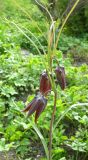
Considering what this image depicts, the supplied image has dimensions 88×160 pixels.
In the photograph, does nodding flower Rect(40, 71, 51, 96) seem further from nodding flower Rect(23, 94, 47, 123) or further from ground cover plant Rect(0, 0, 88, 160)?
ground cover plant Rect(0, 0, 88, 160)

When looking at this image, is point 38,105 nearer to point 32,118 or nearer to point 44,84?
point 44,84

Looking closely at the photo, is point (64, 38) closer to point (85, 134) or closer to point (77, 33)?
point (77, 33)

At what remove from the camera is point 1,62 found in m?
4.62

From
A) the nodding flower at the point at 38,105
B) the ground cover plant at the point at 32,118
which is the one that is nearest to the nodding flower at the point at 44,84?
the nodding flower at the point at 38,105

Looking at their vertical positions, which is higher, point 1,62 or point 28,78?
point 1,62

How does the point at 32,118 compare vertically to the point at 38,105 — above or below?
above

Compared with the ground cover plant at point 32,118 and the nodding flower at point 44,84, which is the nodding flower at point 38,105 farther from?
the ground cover plant at point 32,118

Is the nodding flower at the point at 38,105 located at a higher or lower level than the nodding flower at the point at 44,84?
lower

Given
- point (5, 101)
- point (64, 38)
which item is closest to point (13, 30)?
point (64, 38)

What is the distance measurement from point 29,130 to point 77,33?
19.2 ft

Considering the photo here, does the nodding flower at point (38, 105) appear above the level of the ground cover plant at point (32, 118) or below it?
below

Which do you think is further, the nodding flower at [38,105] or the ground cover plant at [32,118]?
the ground cover plant at [32,118]

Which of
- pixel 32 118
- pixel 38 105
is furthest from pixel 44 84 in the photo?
pixel 32 118

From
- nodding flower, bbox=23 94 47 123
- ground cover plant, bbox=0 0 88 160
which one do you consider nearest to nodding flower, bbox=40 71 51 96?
nodding flower, bbox=23 94 47 123
